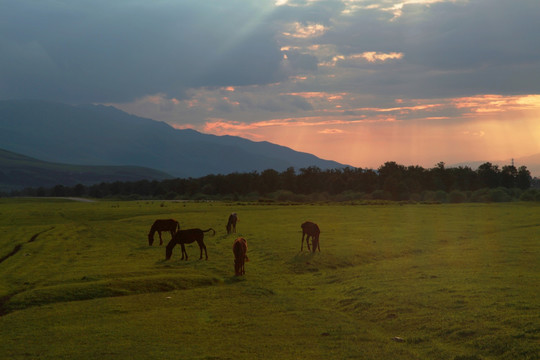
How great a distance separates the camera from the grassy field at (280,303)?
41.9ft

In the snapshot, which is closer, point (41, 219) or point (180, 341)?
point (180, 341)

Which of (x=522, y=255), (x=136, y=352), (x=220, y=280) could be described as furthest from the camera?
(x=522, y=255)

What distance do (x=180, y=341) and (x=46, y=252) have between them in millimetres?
24909

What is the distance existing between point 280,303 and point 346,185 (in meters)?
165

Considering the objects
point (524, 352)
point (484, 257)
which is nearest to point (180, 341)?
point (524, 352)

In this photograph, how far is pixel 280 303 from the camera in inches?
722

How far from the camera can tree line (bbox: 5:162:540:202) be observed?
161250 mm

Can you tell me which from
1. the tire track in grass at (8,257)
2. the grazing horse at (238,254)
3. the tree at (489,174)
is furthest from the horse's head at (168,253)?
the tree at (489,174)

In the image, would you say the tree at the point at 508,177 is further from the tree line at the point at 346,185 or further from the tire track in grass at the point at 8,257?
the tire track in grass at the point at 8,257

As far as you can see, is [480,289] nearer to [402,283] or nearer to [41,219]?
[402,283]

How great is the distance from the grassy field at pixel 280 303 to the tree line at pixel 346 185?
12269 centimetres

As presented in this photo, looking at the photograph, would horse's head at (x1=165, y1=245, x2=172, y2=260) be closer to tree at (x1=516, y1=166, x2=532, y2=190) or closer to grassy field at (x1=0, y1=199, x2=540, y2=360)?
grassy field at (x1=0, y1=199, x2=540, y2=360)

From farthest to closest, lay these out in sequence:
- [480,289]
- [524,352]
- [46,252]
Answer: [46,252] → [480,289] → [524,352]

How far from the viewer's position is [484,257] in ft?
84.9
